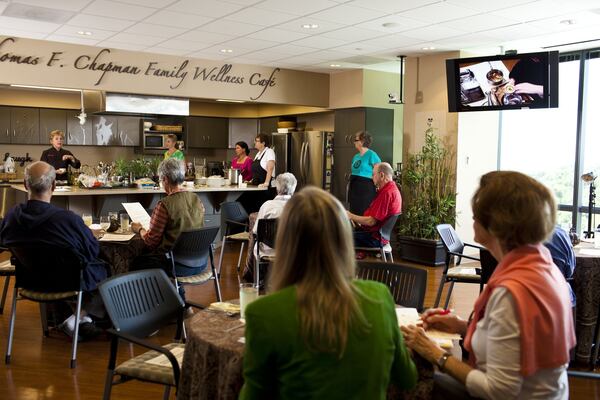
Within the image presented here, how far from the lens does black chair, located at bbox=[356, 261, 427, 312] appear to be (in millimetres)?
3018

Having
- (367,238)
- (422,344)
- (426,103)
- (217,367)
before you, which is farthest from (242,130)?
(422,344)

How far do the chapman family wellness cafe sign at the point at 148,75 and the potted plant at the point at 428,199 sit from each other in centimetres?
270

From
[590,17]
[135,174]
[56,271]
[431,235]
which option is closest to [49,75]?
[135,174]

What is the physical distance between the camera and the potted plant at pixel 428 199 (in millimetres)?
7875

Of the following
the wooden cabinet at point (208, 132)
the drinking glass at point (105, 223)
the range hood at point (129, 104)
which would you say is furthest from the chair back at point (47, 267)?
the wooden cabinet at point (208, 132)

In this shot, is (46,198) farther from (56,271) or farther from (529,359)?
(529,359)

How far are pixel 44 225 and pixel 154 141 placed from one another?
7.92 metres

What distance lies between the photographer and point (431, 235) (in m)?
7.85

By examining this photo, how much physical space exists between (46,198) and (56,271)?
50 cm

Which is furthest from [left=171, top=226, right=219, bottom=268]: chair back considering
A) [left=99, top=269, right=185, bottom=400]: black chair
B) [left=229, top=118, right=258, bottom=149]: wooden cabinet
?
[left=229, top=118, right=258, bottom=149]: wooden cabinet

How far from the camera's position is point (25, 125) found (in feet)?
34.7

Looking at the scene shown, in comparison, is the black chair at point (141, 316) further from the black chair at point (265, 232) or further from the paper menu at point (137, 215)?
the black chair at point (265, 232)

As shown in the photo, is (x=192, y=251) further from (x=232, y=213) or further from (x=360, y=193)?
(x=360, y=193)

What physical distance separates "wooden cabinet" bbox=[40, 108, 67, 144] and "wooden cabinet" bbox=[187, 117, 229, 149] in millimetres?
2472
